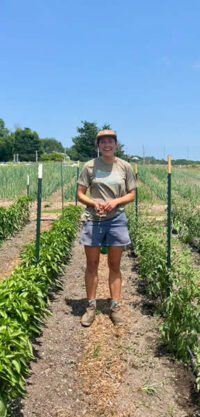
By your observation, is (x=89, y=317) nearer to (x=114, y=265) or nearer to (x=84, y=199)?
(x=114, y=265)

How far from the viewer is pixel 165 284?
3934mm

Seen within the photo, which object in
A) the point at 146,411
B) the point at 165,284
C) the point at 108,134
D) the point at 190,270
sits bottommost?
A: the point at 146,411

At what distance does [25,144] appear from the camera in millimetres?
63062

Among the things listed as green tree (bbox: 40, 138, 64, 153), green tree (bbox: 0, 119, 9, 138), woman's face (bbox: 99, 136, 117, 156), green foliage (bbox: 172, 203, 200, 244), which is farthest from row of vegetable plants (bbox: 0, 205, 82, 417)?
green tree (bbox: 40, 138, 64, 153)

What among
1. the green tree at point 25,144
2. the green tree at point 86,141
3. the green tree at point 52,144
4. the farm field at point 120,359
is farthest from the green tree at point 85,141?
the green tree at point 52,144

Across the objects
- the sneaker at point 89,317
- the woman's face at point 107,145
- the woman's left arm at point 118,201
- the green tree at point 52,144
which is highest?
the green tree at point 52,144

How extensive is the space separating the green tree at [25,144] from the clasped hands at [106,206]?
59712 mm

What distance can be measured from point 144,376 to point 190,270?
2.87ft

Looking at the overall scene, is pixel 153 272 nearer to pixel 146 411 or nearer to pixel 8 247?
pixel 146 411

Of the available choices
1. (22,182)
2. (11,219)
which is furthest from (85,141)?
(11,219)

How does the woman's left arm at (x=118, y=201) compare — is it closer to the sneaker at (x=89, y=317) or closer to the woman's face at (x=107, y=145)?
the woman's face at (x=107, y=145)

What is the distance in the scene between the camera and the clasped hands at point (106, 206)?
3.55 metres

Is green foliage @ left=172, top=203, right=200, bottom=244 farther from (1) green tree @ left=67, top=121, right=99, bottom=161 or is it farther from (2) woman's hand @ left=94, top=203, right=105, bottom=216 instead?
(1) green tree @ left=67, top=121, right=99, bottom=161

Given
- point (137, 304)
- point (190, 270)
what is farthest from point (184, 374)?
point (137, 304)
